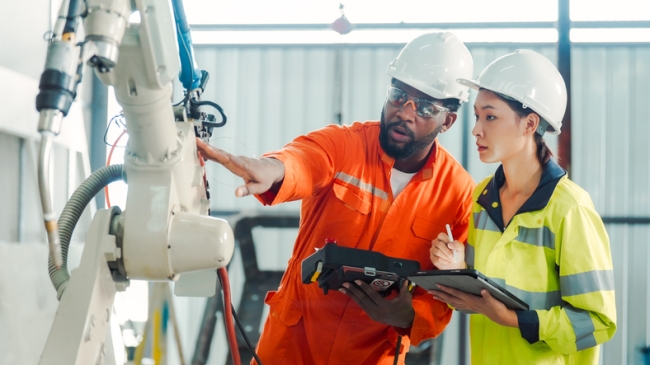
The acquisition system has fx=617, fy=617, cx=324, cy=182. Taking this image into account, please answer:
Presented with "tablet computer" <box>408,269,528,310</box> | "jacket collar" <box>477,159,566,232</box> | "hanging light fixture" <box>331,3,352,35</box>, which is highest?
"hanging light fixture" <box>331,3,352,35</box>

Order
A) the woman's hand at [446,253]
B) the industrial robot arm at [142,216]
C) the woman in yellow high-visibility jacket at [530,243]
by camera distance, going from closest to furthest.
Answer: the industrial robot arm at [142,216] → the woman in yellow high-visibility jacket at [530,243] → the woman's hand at [446,253]

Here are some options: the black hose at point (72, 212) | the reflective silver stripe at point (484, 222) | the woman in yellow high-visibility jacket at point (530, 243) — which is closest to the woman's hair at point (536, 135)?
the woman in yellow high-visibility jacket at point (530, 243)

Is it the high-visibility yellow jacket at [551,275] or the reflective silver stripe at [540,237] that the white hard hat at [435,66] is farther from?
the reflective silver stripe at [540,237]

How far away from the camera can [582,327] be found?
1.64 meters

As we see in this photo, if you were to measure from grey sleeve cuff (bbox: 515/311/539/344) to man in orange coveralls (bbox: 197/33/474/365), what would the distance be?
0.47 metres

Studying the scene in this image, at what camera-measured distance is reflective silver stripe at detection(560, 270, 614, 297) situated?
5.41 ft

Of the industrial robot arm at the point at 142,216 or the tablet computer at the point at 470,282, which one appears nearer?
the industrial robot arm at the point at 142,216

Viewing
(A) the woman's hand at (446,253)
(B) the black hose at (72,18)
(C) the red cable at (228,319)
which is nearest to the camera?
(B) the black hose at (72,18)

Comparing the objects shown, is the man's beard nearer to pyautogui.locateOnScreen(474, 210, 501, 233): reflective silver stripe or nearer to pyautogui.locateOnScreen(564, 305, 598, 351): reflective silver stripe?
pyautogui.locateOnScreen(474, 210, 501, 233): reflective silver stripe

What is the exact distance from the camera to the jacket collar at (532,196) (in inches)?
70.0

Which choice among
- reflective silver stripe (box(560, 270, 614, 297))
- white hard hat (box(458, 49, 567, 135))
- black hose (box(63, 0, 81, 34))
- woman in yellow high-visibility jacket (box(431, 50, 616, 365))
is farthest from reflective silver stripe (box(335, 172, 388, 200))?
black hose (box(63, 0, 81, 34))

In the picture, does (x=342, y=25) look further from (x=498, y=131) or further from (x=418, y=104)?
(x=498, y=131)

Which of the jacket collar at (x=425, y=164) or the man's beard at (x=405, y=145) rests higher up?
the man's beard at (x=405, y=145)

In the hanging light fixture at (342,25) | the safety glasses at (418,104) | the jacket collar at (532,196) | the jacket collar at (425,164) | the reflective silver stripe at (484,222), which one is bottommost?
the reflective silver stripe at (484,222)
